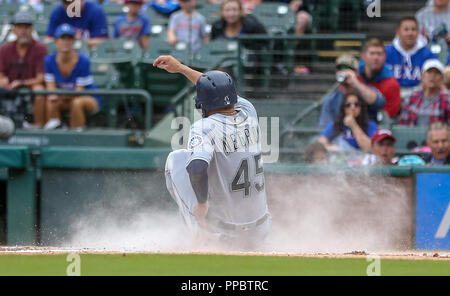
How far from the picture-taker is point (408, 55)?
9.86 m

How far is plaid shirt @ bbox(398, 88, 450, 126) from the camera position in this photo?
9.14 m

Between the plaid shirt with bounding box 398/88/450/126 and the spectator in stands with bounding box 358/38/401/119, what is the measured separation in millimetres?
138

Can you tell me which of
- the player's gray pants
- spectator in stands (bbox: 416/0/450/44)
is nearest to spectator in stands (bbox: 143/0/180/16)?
spectator in stands (bbox: 416/0/450/44)

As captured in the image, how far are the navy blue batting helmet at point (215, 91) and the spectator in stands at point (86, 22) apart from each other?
17.4 feet

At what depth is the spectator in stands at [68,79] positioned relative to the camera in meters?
10.1

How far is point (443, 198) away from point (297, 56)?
9.35 feet

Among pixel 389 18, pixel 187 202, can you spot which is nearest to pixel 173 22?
pixel 389 18

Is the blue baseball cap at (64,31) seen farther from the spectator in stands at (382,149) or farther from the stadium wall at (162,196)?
the spectator in stands at (382,149)

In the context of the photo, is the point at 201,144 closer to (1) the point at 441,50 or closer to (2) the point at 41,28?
(1) the point at 441,50

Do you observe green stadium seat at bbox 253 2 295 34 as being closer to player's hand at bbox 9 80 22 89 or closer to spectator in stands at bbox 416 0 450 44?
spectator in stands at bbox 416 0 450 44

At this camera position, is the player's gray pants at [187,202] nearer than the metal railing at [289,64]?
Yes

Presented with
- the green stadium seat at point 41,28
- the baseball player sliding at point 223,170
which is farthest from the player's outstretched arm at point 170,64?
the green stadium seat at point 41,28
